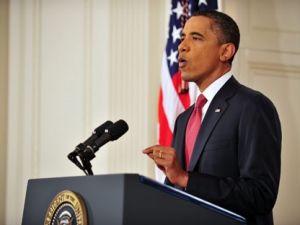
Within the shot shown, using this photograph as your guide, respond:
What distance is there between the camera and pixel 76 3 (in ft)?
13.1

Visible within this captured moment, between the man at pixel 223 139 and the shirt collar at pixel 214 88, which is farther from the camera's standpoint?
the shirt collar at pixel 214 88

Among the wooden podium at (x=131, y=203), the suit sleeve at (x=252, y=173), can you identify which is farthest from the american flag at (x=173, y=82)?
the wooden podium at (x=131, y=203)

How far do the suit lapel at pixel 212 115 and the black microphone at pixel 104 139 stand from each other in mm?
396

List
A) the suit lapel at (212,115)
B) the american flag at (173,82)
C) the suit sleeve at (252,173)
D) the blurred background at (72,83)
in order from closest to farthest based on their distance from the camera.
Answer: the suit sleeve at (252,173), the suit lapel at (212,115), the american flag at (173,82), the blurred background at (72,83)

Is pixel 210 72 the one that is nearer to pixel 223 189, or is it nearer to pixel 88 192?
pixel 223 189

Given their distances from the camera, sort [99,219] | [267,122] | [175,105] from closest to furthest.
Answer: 1. [99,219]
2. [267,122]
3. [175,105]

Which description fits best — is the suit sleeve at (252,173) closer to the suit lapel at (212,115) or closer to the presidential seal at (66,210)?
the suit lapel at (212,115)

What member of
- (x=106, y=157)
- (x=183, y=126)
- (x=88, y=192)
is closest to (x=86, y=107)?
(x=106, y=157)

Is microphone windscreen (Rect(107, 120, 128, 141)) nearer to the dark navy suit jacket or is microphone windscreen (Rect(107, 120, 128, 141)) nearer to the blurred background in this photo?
the dark navy suit jacket

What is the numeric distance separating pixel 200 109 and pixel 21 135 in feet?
6.19

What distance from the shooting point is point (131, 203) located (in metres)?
1.36

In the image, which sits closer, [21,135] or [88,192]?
[88,192]

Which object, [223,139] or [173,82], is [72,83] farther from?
[223,139]

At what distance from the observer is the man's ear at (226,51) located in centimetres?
231
